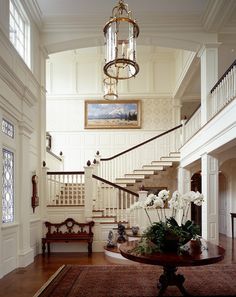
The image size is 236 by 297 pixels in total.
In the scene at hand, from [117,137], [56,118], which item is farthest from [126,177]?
[56,118]

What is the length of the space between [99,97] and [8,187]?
8.31 m

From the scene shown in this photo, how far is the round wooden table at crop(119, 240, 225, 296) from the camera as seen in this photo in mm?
4535

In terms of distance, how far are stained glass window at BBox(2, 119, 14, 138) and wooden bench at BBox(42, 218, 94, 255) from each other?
3304 mm

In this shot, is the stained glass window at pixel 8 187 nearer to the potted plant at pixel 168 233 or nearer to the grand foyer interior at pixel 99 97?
the grand foyer interior at pixel 99 97

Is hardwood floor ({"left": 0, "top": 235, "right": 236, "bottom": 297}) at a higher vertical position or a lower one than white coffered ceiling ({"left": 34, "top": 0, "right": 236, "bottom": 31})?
lower

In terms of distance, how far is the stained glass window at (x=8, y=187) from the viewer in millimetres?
6988

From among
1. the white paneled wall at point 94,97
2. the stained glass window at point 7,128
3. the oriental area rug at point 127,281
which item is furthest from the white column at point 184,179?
the stained glass window at point 7,128

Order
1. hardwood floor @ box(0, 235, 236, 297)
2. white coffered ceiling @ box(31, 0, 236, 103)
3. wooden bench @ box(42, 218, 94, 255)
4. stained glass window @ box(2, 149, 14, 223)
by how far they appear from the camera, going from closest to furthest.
Result: 1. hardwood floor @ box(0, 235, 236, 297)
2. stained glass window @ box(2, 149, 14, 223)
3. white coffered ceiling @ box(31, 0, 236, 103)
4. wooden bench @ box(42, 218, 94, 255)

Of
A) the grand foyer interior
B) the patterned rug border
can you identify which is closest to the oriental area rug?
A: the patterned rug border

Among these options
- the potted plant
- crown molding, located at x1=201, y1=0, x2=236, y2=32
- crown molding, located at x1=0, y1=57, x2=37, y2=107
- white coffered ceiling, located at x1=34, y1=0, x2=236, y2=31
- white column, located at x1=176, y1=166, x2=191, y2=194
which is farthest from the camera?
white column, located at x1=176, y1=166, x2=191, y2=194

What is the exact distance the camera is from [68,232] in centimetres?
990

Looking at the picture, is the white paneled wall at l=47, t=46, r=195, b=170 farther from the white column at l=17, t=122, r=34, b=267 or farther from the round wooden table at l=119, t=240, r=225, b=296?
the round wooden table at l=119, t=240, r=225, b=296

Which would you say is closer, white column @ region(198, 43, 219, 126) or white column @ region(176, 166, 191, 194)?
white column @ region(198, 43, 219, 126)

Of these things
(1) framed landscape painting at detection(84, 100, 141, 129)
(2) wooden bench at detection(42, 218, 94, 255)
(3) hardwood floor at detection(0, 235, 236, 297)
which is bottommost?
(3) hardwood floor at detection(0, 235, 236, 297)
